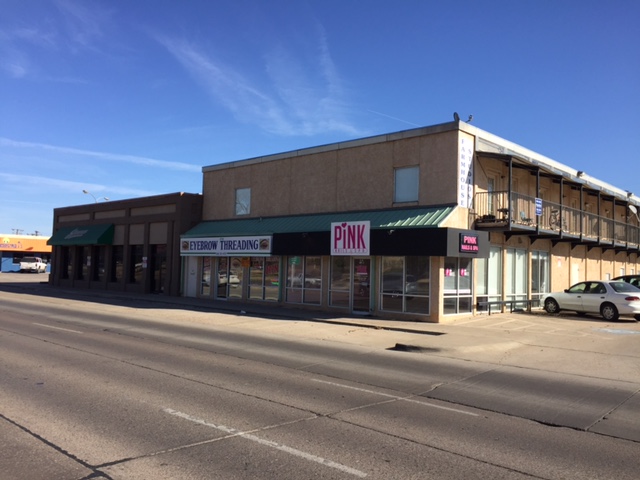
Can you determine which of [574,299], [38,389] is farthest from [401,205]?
[38,389]

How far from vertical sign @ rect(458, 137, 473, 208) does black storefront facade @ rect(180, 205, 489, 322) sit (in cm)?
86

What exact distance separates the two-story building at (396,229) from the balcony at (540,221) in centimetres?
7

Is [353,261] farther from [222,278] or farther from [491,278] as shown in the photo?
[222,278]

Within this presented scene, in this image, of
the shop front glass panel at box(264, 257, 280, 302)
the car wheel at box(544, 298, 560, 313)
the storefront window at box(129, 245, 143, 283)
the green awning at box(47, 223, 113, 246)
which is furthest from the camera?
the green awning at box(47, 223, 113, 246)

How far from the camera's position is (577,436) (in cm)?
595

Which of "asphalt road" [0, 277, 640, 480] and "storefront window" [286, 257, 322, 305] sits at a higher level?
"storefront window" [286, 257, 322, 305]

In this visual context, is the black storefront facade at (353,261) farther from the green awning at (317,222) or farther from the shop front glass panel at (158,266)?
the shop front glass panel at (158,266)

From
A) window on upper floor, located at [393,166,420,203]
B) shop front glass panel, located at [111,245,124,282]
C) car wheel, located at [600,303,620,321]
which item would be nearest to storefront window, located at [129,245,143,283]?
shop front glass panel, located at [111,245,124,282]

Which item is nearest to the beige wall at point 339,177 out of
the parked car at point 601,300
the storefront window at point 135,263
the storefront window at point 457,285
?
the storefront window at point 457,285

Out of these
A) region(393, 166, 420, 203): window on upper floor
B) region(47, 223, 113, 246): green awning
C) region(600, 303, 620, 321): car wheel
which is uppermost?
region(393, 166, 420, 203): window on upper floor

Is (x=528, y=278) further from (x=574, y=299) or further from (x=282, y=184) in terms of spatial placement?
(x=282, y=184)

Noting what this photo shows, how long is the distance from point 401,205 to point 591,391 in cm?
1166

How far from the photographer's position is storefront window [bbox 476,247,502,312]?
19.5 metres

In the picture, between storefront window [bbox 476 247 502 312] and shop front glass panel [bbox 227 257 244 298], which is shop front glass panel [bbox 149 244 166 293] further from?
storefront window [bbox 476 247 502 312]
